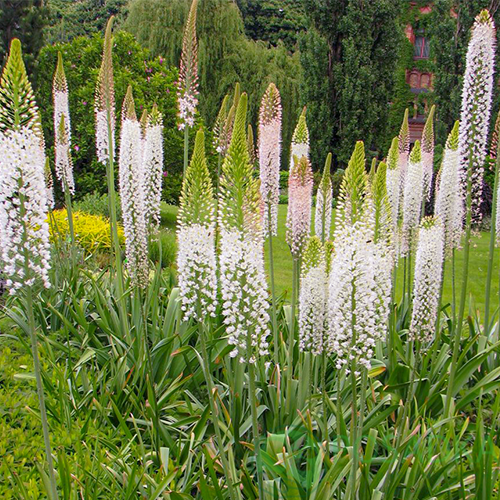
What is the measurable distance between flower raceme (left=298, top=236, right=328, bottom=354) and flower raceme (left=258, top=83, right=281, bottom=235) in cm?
119

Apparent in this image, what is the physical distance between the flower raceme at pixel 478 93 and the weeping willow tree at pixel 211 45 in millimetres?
19663

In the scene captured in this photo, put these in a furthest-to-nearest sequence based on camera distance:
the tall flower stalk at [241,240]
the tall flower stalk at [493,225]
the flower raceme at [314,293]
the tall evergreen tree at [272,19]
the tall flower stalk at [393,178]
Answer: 1. the tall evergreen tree at [272,19]
2. the tall flower stalk at [393,178]
3. the tall flower stalk at [493,225]
4. the flower raceme at [314,293]
5. the tall flower stalk at [241,240]

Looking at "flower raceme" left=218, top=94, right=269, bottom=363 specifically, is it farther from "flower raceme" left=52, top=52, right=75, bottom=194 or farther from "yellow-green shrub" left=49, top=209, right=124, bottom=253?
"yellow-green shrub" left=49, top=209, right=124, bottom=253

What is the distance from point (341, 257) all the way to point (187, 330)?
8.26ft

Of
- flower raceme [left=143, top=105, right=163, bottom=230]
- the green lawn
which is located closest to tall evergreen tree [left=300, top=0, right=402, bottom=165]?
the green lawn

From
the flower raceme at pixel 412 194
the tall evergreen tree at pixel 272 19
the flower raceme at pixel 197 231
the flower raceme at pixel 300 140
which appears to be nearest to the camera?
the flower raceme at pixel 197 231

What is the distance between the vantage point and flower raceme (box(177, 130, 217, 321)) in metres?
2.46

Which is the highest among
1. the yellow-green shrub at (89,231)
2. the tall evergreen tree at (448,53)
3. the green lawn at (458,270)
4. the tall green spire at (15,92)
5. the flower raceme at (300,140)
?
the tall evergreen tree at (448,53)

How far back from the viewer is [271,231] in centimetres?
413

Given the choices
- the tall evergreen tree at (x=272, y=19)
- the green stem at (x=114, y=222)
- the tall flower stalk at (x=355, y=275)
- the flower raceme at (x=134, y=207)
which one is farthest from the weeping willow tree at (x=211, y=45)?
the tall flower stalk at (x=355, y=275)

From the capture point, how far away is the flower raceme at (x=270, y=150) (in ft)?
13.4

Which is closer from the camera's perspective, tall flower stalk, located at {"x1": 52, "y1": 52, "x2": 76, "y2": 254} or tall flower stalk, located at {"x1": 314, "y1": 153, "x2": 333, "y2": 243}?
tall flower stalk, located at {"x1": 314, "y1": 153, "x2": 333, "y2": 243}

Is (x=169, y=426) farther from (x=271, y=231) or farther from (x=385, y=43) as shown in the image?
(x=385, y=43)

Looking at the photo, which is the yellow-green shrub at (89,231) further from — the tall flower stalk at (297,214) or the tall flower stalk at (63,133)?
the tall flower stalk at (297,214)
